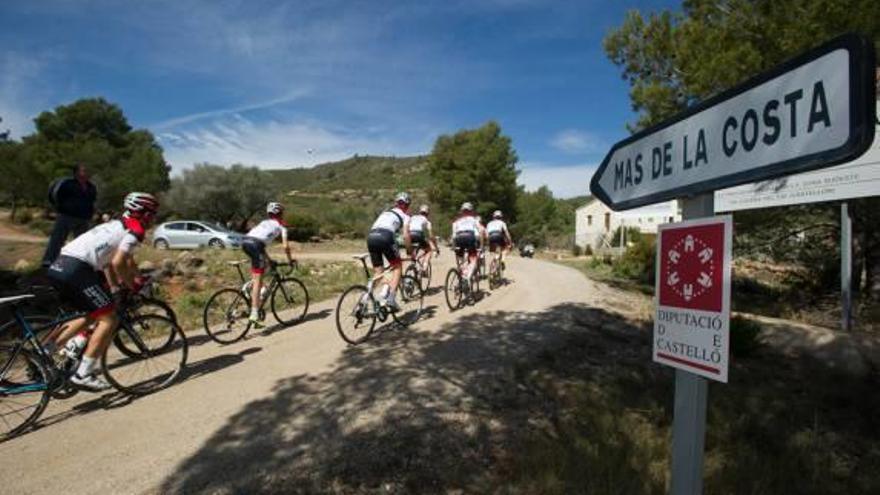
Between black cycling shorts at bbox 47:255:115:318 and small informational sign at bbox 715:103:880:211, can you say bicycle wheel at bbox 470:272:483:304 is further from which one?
black cycling shorts at bbox 47:255:115:318

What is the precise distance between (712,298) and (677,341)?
264mm

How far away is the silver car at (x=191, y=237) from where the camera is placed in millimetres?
24312

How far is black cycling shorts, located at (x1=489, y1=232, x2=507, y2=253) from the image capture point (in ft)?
41.0

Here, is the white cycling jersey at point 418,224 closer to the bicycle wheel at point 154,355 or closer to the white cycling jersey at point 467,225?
the white cycling jersey at point 467,225

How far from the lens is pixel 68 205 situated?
307 inches

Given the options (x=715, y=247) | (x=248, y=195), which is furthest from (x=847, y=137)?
(x=248, y=195)

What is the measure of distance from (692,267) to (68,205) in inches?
358

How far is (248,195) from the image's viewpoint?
4075 cm

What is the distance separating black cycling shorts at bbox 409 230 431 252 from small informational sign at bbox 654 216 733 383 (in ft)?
24.7

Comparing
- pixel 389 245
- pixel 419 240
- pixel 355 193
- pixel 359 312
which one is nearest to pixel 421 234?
pixel 419 240

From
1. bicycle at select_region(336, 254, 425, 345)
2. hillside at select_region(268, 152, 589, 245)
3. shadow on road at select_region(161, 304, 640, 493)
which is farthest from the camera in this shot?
hillside at select_region(268, 152, 589, 245)

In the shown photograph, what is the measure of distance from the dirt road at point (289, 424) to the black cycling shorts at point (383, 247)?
1175mm

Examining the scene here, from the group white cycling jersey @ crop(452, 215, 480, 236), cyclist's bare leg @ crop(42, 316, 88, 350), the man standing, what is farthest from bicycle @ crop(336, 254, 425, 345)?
the man standing

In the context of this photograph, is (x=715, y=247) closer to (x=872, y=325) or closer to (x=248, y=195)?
(x=872, y=325)
